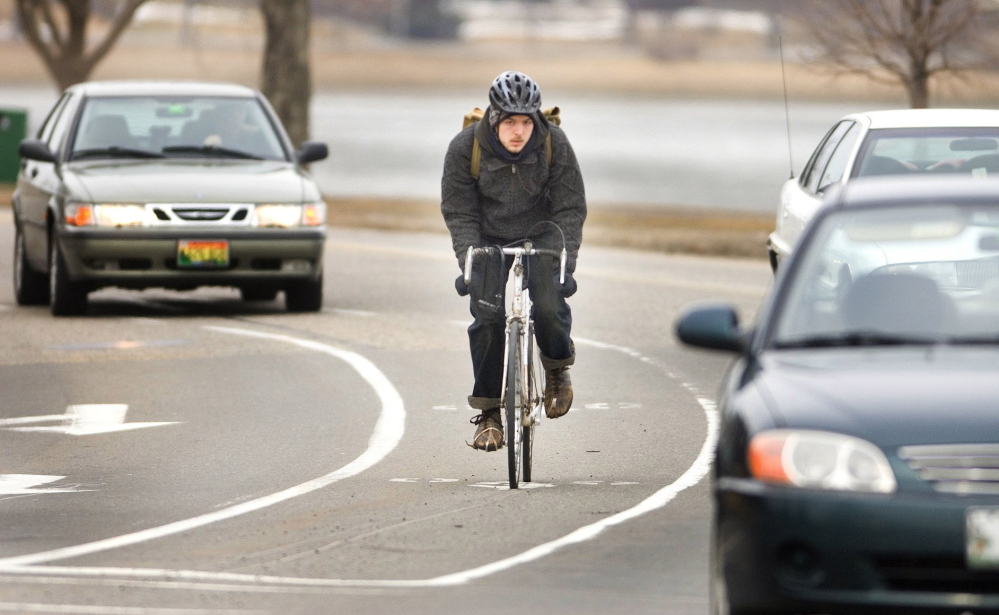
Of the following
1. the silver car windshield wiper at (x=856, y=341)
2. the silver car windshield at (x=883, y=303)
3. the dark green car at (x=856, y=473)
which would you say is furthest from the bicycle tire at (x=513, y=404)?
the silver car windshield wiper at (x=856, y=341)

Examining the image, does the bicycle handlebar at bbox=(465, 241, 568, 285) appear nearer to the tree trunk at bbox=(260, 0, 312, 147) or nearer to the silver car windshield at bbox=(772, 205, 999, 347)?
the silver car windshield at bbox=(772, 205, 999, 347)

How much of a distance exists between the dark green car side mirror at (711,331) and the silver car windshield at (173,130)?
10.6m

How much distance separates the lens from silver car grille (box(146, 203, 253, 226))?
15.5 m

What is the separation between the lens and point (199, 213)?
1559 cm

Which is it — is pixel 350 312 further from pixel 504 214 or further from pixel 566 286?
pixel 566 286

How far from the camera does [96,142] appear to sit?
1658cm

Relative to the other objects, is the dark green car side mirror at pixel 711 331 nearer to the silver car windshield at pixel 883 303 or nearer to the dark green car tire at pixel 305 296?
Answer: the silver car windshield at pixel 883 303

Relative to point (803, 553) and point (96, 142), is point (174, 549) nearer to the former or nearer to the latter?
point (803, 553)

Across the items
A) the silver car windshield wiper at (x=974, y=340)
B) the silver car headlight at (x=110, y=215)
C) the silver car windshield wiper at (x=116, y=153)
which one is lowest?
the silver car headlight at (x=110, y=215)

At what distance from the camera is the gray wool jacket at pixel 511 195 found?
9.15 metres

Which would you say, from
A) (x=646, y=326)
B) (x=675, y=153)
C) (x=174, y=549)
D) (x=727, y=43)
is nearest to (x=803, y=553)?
(x=174, y=549)

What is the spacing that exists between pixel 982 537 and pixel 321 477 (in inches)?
182

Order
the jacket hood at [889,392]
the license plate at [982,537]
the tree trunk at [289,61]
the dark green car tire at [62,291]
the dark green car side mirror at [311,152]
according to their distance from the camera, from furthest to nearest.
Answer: the tree trunk at [289,61]
the dark green car side mirror at [311,152]
the dark green car tire at [62,291]
the jacket hood at [889,392]
the license plate at [982,537]

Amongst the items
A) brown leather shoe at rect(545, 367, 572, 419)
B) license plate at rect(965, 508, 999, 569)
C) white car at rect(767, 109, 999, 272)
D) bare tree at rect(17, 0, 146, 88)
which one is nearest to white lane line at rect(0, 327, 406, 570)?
brown leather shoe at rect(545, 367, 572, 419)
